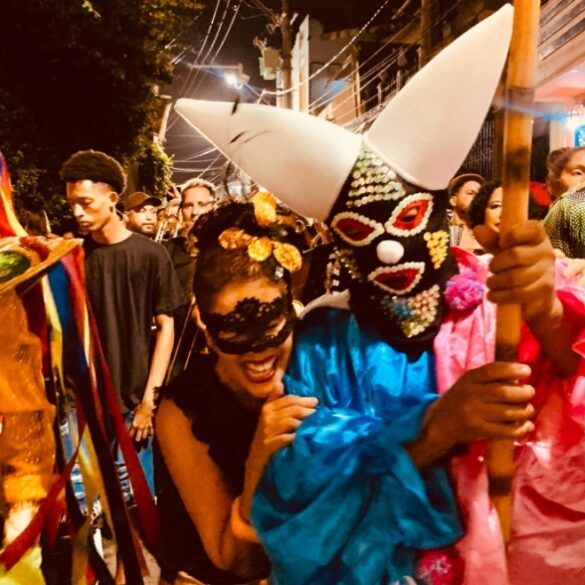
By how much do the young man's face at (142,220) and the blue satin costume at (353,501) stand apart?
213 inches

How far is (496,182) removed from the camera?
3.16 metres

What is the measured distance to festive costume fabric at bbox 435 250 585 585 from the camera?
1323 mm

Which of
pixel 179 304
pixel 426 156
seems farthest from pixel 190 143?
pixel 426 156

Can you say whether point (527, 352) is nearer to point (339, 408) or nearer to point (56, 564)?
point (339, 408)

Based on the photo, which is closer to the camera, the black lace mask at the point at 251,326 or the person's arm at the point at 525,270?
the person's arm at the point at 525,270

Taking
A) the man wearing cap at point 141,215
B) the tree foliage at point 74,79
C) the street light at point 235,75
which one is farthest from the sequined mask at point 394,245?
the tree foliage at point 74,79

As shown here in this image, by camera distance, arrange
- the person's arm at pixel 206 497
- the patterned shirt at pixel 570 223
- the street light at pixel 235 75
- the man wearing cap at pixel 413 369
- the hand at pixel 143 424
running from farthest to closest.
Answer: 1. the patterned shirt at pixel 570 223
2. the hand at pixel 143 424
3. the street light at pixel 235 75
4. the person's arm at pixel 206 497
5. the man wearing cap at pixel 413 369

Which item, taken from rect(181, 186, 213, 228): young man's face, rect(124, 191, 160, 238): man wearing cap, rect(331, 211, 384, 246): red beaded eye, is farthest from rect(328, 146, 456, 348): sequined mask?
rect(124, 191, 160, 238): man wearing cap

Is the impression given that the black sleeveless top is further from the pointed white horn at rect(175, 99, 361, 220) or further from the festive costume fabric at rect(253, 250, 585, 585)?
the pointed white horn at rect(175, 99, 361, 220)

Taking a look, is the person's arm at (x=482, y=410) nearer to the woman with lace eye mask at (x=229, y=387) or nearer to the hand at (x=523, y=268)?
the hand at (x=523, y=268)

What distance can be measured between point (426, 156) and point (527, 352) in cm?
48

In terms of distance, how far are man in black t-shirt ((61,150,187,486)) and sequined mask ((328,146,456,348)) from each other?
7.73 ft

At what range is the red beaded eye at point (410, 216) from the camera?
4.69ft

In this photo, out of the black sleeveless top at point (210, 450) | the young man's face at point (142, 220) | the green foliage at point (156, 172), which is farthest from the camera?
the green foliage at point (156, 172)
